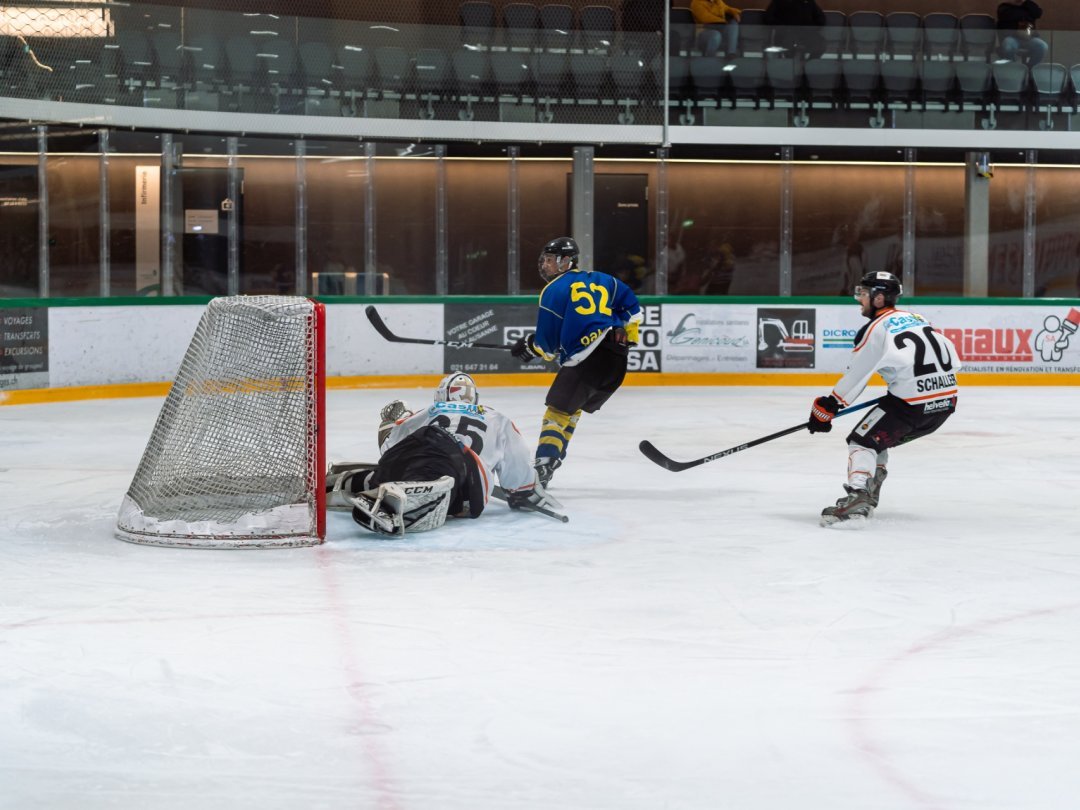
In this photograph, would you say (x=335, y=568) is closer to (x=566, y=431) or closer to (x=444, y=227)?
(x=566, y=431)

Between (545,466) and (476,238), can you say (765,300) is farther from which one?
(545,466)

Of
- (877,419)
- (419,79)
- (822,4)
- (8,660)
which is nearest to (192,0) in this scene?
(419,79)

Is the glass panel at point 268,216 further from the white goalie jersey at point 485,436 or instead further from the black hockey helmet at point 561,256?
the white goalie jersey at point 485,436

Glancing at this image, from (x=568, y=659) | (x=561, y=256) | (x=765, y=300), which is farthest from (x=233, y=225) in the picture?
(x=568, y=659)

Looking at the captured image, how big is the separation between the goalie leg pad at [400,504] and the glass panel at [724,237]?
8510 mm

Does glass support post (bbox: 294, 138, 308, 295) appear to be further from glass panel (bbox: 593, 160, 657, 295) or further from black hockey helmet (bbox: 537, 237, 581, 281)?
black hockey helmet (bbox: 537, 237, 581, 281)

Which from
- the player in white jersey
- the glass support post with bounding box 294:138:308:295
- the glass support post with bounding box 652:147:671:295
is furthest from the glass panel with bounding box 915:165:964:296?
the player in white jersey

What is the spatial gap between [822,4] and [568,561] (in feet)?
45.0

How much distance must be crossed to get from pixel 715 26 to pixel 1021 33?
308 cm

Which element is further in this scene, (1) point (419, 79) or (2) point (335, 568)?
(1) point (419, 79)

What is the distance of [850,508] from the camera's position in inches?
231

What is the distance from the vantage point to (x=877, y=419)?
592 centimetres

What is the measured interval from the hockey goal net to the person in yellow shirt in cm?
915

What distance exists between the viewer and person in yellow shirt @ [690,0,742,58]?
14.0 meters
